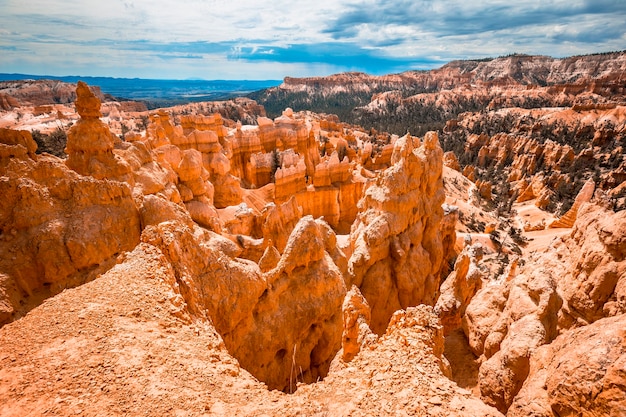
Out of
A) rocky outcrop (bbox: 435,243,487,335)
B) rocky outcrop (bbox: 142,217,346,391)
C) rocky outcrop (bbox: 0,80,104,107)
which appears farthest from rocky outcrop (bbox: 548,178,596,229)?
rocky outcrop (bbox: 0,80,104,107)

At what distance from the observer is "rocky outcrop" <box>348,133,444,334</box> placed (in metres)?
13.0

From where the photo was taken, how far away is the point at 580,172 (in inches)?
1919

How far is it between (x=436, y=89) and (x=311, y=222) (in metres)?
156

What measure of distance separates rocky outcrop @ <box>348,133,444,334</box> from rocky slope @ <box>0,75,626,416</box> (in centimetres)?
9

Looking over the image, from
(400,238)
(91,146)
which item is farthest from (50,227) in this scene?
(400,238)

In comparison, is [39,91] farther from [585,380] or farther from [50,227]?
[585,380]

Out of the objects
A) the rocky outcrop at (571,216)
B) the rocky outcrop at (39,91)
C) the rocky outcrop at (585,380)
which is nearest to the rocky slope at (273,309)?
the rocky outcrop at (585,380)

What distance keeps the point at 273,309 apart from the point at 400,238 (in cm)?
730

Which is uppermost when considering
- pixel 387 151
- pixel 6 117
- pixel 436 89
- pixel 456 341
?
pixel 436 89

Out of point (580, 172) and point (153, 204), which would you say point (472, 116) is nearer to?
point (580, 172)

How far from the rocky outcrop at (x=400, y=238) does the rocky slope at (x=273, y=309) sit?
9 cm

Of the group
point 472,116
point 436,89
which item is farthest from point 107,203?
point 436,89

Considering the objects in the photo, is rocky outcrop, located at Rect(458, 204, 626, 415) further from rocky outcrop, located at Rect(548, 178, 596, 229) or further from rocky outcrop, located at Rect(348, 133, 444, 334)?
rocky outcrop, located at Rect(548, 178, 596, 229)

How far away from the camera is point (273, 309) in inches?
349
